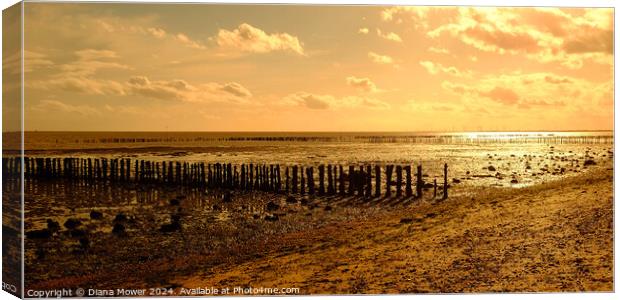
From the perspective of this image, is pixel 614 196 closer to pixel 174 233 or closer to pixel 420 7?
pixel 420 7

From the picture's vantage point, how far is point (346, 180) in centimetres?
987

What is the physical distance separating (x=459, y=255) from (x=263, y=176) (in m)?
3.47

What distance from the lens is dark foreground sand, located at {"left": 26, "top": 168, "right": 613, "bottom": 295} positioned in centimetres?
732

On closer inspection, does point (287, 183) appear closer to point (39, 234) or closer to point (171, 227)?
point (171, 227)

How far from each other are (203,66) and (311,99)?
1286 mm

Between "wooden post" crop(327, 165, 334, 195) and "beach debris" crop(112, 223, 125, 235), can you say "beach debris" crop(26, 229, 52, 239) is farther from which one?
"wooden post" crop(327, 165, 334, 195)

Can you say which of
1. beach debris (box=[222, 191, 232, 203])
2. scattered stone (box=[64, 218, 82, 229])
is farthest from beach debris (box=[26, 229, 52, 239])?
beach debris (box=[222, 191, 232, 203])

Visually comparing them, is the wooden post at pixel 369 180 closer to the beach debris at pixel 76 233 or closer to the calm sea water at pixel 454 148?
the calm sea water at pixel 454 148

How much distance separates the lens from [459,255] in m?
7.61

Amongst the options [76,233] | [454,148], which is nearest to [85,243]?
[76,233]

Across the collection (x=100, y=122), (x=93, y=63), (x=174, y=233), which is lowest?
(x=174, y=233)

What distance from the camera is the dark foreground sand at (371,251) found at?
7.32m

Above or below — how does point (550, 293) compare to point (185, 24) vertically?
below

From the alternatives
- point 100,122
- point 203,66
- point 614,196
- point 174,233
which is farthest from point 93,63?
point 614,196
